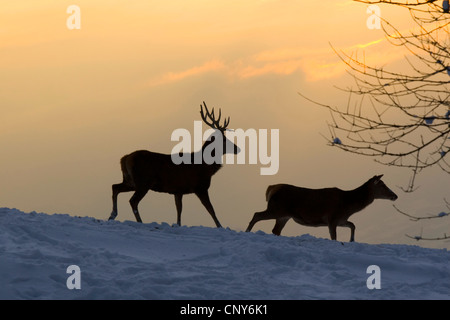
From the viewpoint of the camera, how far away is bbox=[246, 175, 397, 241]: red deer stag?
50.8ft

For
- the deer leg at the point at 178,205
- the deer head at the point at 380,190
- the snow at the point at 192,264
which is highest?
the deer head at the point at 380,190

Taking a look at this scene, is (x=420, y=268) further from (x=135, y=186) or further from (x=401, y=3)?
(x=135, y=186)

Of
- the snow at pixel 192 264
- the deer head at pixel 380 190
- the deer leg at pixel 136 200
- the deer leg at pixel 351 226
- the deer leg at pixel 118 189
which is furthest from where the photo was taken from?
the deer head at pixel 380 190

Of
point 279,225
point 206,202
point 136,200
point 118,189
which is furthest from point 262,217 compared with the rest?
point 118,189

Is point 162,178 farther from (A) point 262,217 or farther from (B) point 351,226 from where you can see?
(B) point 351,226

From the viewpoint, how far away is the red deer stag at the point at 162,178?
50.8 feet

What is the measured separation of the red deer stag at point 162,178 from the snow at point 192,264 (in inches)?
64.3

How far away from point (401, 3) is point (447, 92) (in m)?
1.24

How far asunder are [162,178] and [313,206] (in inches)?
125

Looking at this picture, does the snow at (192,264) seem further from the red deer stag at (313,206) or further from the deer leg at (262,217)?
→ the deer leg at (262,217)

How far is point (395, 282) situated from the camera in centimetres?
1094

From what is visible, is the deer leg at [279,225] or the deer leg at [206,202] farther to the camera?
the deer leg at [279,225]

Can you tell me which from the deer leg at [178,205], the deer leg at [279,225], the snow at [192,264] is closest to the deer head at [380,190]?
the deer leg at [279,225]
